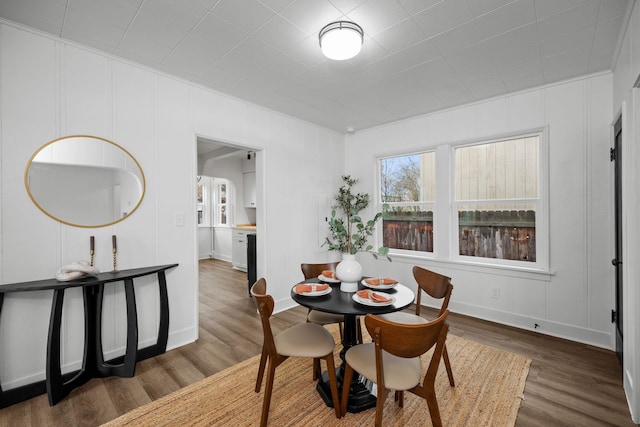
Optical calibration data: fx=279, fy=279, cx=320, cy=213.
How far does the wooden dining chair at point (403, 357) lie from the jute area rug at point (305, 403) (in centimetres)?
45

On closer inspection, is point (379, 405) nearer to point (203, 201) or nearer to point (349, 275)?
point (349, 275)

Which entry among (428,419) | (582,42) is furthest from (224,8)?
(428,419)

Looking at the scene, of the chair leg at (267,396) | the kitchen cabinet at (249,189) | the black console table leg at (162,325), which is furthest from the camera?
the kitchen cabinet at (249,189)

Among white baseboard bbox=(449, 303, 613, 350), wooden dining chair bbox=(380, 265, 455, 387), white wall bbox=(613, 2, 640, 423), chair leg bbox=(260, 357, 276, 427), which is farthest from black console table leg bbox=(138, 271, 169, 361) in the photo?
white wall bbox=(613, 2, 640, 423)

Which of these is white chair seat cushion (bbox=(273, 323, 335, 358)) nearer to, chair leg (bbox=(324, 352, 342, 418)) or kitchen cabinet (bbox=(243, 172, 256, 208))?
chair leg (bbox=(324, 352, 342, 418))

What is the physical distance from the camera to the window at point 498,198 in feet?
10.9

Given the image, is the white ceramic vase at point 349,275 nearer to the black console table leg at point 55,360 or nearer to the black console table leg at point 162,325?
the black console table leg at point 162,325

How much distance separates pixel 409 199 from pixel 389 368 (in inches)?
122

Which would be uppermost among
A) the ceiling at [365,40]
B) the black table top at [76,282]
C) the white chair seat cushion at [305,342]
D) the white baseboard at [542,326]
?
the ceiling at [365,40]

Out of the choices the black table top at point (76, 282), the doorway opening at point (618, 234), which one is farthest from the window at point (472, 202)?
the black table top at point (76, 282)

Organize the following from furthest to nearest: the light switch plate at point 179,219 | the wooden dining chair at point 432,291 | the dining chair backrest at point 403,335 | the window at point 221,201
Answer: the window at point 221,201 → the light switch plate at point 179,219 → the wooden dining chair at point 432,291 → the dining chair backrest at point 403,335

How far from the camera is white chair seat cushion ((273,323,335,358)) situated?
1809mm

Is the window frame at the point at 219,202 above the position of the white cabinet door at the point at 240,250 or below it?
above

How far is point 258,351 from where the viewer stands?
2756mm
